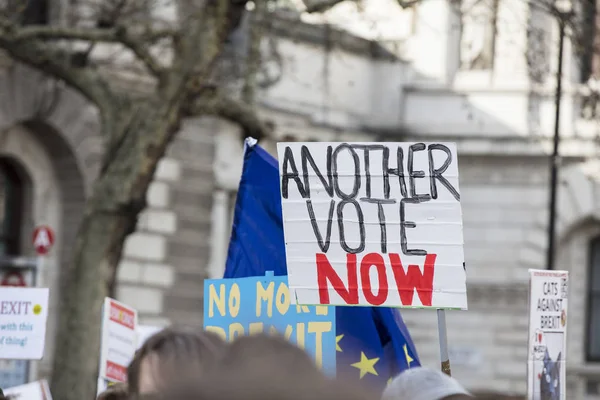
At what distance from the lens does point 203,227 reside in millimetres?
20875

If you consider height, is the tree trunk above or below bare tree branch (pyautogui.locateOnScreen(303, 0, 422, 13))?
below

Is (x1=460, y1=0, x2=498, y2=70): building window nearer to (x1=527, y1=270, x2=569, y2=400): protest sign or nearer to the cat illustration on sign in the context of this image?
(x1=527, y1=270, x2=569, y2=400): protest sign

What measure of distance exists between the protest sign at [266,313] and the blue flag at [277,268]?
160mm

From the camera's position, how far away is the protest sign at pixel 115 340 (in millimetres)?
10383

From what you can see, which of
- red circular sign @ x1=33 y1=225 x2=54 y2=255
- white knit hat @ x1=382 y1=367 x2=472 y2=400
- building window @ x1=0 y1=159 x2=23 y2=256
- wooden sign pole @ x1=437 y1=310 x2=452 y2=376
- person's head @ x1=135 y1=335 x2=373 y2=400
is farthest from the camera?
building window @ x1=0 y1=159 x2=23 y2=256

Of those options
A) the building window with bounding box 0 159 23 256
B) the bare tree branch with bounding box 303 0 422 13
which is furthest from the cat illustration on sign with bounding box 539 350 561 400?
the building window with bounding box 0 159 23 256

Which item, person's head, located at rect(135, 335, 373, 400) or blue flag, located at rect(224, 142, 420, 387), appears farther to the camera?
blue flag, located at rect(224, 142, 420, 387)

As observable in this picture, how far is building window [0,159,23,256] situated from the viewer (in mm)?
18281

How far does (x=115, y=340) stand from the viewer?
1047cm

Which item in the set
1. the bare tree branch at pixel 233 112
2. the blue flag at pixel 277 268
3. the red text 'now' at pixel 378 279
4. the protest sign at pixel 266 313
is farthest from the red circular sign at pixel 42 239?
the red text 'now' at pixel 378 279

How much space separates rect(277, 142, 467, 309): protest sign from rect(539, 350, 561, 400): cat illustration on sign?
1804mm

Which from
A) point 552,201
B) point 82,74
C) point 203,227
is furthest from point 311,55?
point 82,74

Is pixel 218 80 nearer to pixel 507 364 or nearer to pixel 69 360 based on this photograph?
pixel 69 360

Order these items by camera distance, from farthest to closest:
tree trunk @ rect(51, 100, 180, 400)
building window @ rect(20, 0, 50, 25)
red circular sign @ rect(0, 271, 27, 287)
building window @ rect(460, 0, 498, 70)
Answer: building window @ rect(460, 0, 498, 70)
building window @ rect(20, 0, 50, 25)
red circular sign @ rect(0, 271, 27, 287)
tree trunk @ rect(51, 100, 180, 400)
